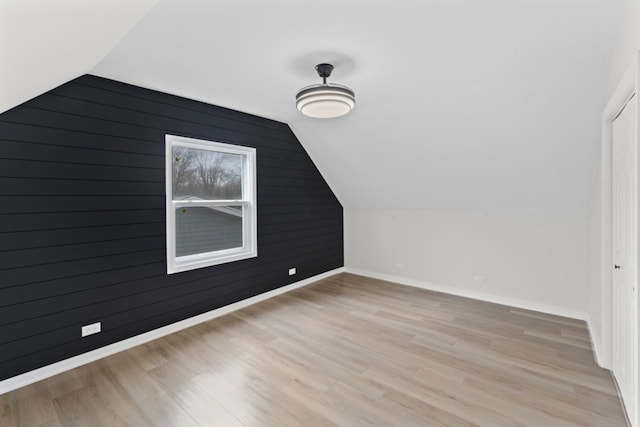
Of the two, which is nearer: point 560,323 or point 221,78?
point 221,78

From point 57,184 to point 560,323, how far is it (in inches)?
209

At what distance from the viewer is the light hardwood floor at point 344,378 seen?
199cm

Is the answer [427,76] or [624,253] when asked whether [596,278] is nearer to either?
[624,253]

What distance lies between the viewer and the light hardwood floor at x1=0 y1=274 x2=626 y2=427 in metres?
1.99

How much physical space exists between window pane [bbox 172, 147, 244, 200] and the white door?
369cm

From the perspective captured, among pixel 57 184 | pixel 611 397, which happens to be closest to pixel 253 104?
pixel 57 184

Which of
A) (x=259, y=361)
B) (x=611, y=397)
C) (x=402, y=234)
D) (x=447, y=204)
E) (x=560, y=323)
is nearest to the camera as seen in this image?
(x=611, y=397)

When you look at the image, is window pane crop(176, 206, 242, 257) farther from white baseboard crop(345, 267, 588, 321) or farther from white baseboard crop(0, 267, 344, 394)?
white baseboard crop(345, 267, 588, 321)

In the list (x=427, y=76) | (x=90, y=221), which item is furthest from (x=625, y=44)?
(x=90, y=221)

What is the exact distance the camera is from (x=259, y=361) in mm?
2674

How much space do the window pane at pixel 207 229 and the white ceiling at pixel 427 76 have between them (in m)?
1.32

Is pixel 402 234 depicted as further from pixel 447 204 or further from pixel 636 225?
pixel 636 225

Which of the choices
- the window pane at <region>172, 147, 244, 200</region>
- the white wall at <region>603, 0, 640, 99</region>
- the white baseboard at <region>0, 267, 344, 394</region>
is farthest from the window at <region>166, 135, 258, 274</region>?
the white wall at <region>603, 0, 640, 99</region>

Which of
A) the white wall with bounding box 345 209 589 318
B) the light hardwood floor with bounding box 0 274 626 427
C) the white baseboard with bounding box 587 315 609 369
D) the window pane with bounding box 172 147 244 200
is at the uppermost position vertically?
Answer: the window pane with bounding box 172 147 244 200
